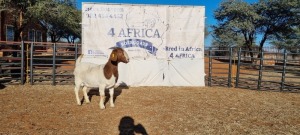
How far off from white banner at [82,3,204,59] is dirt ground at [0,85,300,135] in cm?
199

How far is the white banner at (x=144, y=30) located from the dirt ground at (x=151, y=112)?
199 cm

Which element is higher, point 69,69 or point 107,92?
point 69,69

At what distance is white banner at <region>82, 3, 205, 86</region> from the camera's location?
39.5 feet

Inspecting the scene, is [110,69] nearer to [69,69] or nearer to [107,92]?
[107,92]

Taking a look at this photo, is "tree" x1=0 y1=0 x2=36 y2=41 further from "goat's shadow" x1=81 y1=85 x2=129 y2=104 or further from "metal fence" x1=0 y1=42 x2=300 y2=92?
"goat's shadow" x1=81 y1=85 x2=129 y2=104

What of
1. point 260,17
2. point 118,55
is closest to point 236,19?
point 260,17

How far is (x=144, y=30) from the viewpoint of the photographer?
1231 cm

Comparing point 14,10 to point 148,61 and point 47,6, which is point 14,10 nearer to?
point 47,6

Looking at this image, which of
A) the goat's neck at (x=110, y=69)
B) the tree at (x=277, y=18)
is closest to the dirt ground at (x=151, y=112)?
the goat's neck at (x=110, y=69)

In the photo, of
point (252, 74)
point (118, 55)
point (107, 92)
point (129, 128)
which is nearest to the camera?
point (129, 128)

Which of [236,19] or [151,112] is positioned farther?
[236,19]

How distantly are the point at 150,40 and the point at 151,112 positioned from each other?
16.8 ft

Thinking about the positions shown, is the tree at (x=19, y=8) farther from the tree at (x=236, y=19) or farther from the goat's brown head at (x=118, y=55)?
the tree at (x=236, y=19)

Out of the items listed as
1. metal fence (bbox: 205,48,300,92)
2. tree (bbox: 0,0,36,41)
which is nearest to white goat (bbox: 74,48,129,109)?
metal fence (bbox: 205,48,300,92)
